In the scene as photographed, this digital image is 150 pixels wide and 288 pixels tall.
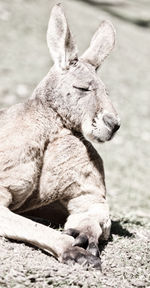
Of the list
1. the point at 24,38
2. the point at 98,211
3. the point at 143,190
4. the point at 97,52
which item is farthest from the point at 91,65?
the point at 24,38

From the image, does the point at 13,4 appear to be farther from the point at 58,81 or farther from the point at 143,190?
the point at 58,81

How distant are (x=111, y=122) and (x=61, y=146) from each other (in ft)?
1.64

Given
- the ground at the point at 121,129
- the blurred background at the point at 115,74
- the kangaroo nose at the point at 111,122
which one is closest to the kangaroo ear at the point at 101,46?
the kangaroo nose at the point at 111,122

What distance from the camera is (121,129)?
527 inches

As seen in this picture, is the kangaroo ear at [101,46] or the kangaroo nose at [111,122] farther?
the kangaroo ear at [101,46]

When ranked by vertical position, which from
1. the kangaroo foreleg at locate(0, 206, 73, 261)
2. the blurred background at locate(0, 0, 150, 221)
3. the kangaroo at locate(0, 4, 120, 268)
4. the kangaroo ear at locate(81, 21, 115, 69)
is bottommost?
the blurred background at locate(0, 0, 150, 221)

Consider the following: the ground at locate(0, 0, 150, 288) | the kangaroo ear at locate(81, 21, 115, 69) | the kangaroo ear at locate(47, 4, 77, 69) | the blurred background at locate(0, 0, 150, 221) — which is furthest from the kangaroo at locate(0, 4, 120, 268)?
the blurred background at locate(0, 0, 150, 221)

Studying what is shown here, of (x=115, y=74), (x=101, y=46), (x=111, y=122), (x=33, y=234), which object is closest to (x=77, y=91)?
(x=111, y=122)

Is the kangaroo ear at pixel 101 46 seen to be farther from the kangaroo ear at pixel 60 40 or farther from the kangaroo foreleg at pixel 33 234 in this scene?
the kangaroo foreleg at pixel 33 234

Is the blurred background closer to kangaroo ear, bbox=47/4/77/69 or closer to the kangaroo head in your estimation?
the kangaroo head

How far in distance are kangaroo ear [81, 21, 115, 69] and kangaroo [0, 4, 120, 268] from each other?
0.48ft

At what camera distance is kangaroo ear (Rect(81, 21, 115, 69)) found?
523 centimetres

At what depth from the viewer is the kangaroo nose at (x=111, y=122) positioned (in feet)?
15.0

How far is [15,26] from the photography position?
1950cm
